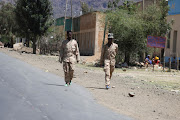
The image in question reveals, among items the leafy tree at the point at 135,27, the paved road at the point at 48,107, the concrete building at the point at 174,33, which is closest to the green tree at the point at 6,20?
the concrete building at the point at 174,33

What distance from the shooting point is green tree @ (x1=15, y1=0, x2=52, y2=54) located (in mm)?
40344

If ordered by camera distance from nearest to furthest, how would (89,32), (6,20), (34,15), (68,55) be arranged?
(68,55) → (34,15) → (89,32) → (6,20)

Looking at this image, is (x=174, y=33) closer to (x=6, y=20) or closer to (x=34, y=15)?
(x=34, y=15)

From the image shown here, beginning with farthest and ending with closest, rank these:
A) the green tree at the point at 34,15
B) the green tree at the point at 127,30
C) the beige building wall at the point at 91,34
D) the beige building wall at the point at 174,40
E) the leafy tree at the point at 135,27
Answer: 1. the beige building wall at the point at 91,34
2. the green tree at the point at 34,15
3. the beige building wall at the point at 174,40
4. the leafy tree at the point at 135,27
5. the green tree at the point at 127,30

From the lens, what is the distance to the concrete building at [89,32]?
139 feet

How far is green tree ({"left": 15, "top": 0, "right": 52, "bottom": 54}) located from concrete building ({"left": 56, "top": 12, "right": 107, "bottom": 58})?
6.22 metres

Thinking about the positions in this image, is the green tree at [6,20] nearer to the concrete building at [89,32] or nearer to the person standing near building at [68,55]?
the concrete building at [89,32]

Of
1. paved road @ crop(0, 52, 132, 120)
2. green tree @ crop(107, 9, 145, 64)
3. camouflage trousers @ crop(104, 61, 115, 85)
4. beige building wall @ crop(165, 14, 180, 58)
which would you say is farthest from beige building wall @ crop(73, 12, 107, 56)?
paved road @ crop(0, 52, 132, 120)

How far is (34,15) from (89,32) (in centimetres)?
964

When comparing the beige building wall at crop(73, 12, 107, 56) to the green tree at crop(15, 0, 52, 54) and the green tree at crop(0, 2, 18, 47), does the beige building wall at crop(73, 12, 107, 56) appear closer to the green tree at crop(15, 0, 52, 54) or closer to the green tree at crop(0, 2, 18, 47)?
the green tree at crop(15, 0, 52, 54)

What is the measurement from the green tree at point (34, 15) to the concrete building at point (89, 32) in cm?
622

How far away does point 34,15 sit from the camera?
1571 inches

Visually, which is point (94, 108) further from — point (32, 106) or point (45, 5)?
point (45, 5)

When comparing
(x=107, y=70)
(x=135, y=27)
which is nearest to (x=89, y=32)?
(x=135, y=27)
